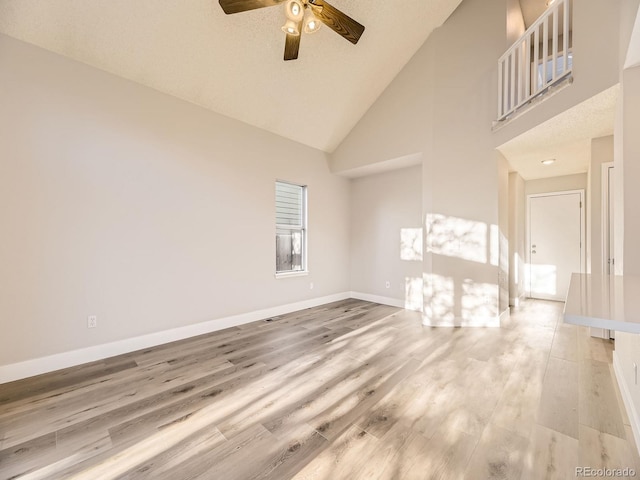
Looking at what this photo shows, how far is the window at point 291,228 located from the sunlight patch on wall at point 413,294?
1824 millimetres

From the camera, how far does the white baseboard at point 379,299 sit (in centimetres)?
493

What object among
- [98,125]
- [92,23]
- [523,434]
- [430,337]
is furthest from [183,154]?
[523,434]

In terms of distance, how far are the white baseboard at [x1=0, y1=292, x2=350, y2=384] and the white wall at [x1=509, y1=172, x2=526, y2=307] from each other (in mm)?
4240

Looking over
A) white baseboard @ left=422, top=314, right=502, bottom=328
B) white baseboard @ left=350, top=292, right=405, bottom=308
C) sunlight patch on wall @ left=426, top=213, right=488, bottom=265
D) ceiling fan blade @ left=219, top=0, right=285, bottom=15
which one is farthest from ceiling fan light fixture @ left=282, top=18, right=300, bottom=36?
white baseboard @ left=350, top=292, right=405, bottom=308

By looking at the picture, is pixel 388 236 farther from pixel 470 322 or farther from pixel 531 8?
pixel 531 8

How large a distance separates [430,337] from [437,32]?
4226mm

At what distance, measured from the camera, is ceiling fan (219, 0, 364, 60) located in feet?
7.20

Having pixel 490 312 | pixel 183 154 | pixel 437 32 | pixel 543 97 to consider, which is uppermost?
pixel 437 32

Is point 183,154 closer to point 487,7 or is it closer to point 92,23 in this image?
point 92,23

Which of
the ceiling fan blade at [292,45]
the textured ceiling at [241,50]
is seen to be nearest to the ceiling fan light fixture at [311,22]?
the ceiling fan blade at [292,45]

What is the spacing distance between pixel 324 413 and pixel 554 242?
5615 millimetres

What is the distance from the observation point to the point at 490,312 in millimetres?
3801

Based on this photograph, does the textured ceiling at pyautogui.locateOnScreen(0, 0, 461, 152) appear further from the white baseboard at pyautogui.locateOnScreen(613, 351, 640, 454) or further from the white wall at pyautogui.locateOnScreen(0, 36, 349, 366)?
the white baseboard at pyautogui.locateOnScreen(613, 351, 640, 454)

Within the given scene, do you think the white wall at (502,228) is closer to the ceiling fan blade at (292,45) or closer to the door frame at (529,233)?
the door frame at (529,233)
